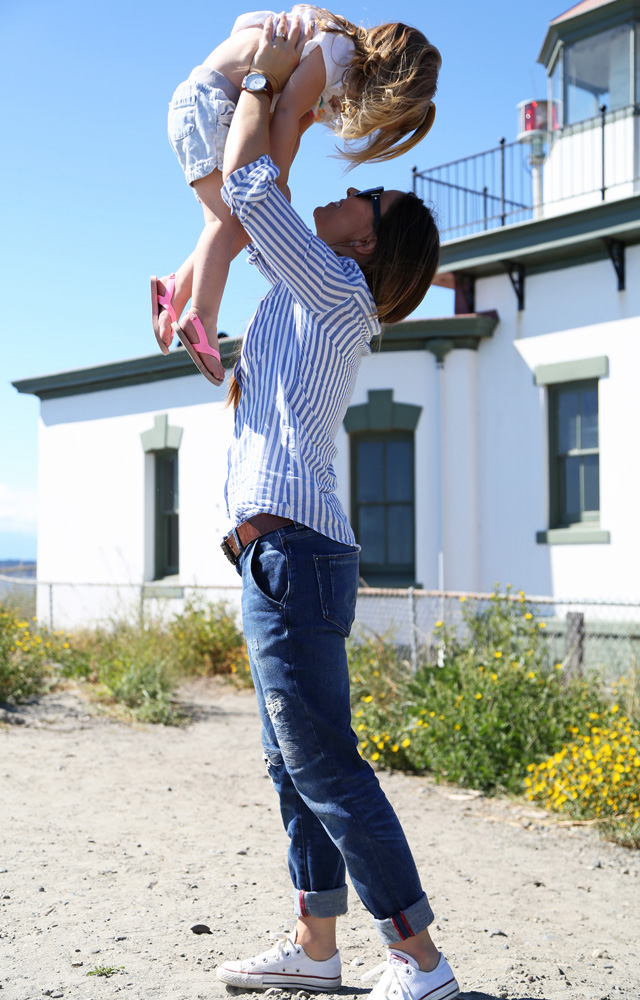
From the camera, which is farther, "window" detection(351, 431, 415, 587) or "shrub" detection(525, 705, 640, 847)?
"window" detection(351, 431, 415, 587)

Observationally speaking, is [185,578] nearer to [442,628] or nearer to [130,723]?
[130,723]

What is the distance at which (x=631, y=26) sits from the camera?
11258 millimetres

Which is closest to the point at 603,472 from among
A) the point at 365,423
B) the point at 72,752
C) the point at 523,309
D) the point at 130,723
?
the point at 523,309

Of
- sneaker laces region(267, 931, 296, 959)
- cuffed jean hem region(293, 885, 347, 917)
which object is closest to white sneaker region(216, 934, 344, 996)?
sneaker laces region(267, 931, 296, 959)

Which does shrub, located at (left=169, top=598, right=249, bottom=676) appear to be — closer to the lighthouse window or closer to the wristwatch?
the lighthouse window

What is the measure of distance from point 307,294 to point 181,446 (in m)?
11.2

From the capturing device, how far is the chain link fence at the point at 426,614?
756 cm

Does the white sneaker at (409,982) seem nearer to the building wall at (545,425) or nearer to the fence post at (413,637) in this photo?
the fence post at (413,637)

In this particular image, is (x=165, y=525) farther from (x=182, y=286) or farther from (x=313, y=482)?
(x=313, y=482)

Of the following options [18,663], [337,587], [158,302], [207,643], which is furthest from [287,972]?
[207,643]

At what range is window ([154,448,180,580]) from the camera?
45.5 feet

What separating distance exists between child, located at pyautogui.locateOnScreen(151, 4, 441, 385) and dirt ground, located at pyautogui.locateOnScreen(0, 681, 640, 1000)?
6.38ft

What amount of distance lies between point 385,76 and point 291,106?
0.29 m

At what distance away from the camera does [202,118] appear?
2.54 m
